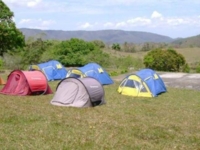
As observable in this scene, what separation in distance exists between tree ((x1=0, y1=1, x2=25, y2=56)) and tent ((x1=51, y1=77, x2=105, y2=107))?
2219 centimetres

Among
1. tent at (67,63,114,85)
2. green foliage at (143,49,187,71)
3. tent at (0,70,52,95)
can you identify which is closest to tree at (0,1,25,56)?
tent at (67,63,114,85)

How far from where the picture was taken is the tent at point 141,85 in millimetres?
15875


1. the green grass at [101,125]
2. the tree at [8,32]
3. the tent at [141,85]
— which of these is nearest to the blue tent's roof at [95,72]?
the tent at [141,85]

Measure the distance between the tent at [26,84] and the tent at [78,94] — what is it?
A: 7.76 feet

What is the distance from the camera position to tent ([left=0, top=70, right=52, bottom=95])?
15.4 m

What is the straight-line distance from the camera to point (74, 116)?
11.0 metres

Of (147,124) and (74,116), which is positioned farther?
(74,116)

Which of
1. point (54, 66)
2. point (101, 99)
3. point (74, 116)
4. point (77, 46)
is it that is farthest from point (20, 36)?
point (74, 116)

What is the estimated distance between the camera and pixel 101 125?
388 inches

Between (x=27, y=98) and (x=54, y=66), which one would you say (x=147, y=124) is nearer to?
(x=27, y=98)

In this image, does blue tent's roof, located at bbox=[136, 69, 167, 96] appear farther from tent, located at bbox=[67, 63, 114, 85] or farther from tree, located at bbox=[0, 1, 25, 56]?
tree, located at bbox=[0, 1, 25, 56]

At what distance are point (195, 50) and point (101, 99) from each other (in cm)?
8231

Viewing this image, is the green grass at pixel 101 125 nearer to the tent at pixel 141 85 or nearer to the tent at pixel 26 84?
the tent at pixel 26 84

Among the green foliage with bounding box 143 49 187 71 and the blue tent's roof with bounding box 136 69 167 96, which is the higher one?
the blue tent's roof with bounding box 136 69 167 96
